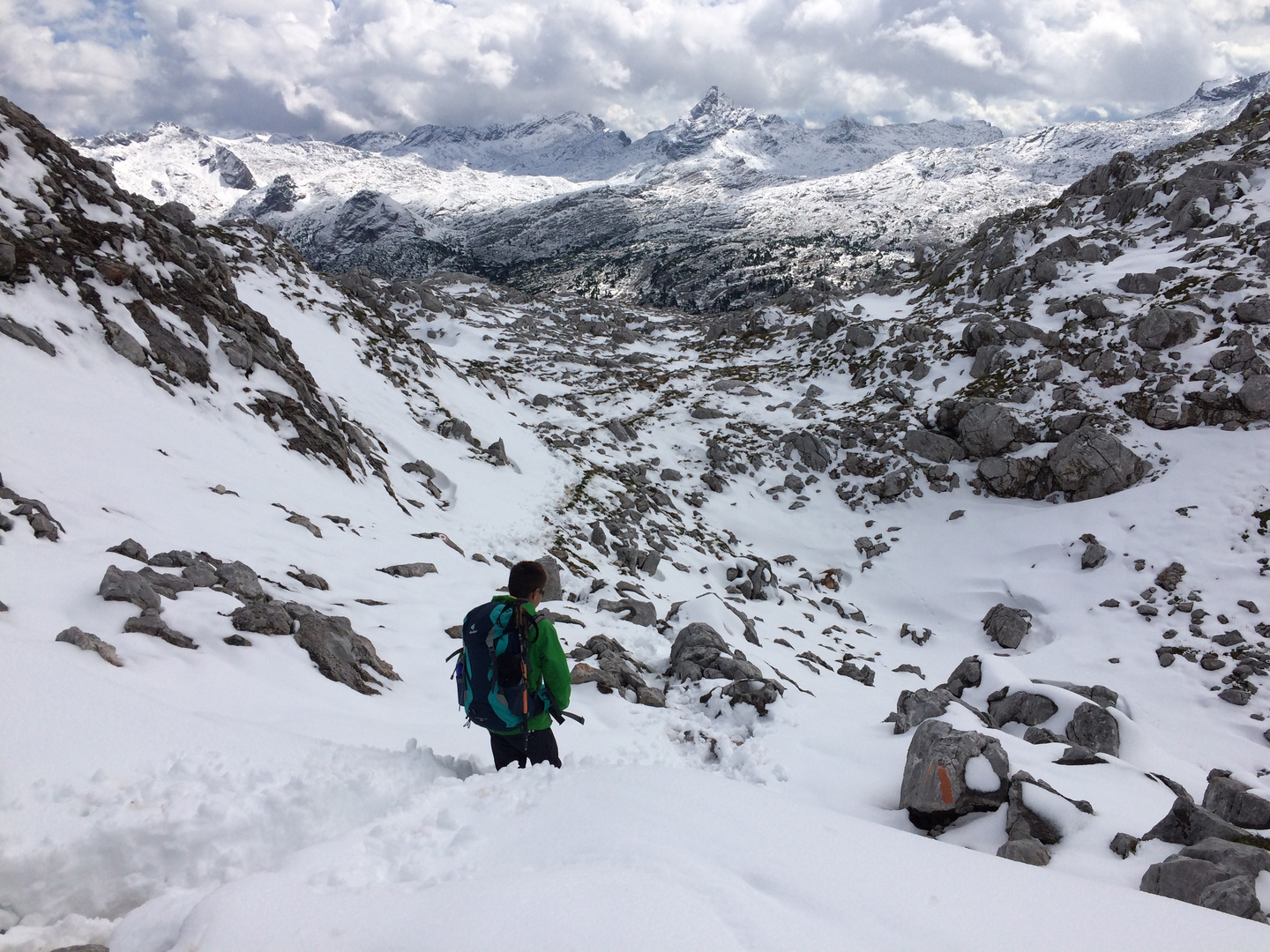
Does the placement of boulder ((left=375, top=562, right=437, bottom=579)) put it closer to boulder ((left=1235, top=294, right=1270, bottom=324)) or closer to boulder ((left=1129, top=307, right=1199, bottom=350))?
boulder ((left=1129, top=307, right=1199, bottom=350))

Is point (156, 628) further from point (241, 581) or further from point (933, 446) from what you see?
point (933, 446)

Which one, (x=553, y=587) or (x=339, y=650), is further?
(x=553, y=587)

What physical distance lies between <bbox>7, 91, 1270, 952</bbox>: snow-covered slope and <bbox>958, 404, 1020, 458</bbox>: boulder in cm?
61

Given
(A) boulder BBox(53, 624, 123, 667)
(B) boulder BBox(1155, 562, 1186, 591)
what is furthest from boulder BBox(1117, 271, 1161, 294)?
(A) boulder BBox(53, 624, 123, 667)

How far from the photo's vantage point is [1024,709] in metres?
10.6

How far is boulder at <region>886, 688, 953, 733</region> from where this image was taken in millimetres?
9242

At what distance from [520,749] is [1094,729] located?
9.75m

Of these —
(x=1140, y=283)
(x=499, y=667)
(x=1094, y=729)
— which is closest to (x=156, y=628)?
(x=499, y=667)

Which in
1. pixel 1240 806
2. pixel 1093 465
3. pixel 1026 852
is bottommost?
pixel 1026 852

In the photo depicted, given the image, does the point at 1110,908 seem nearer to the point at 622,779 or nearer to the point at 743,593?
the point at 622,779

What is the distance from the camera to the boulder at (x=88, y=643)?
5.31 metres

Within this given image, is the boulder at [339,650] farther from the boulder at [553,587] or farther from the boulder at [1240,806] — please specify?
the boulder at [1240,806]

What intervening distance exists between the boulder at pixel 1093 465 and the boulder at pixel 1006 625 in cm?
636

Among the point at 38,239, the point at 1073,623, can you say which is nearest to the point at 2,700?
the point at 38,239
